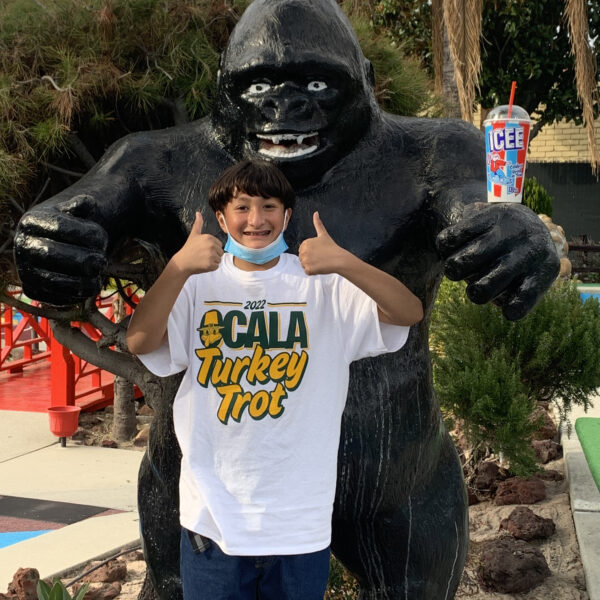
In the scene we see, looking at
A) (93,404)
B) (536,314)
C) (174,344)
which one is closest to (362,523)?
(174,344)

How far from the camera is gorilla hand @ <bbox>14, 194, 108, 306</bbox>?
1.68 m

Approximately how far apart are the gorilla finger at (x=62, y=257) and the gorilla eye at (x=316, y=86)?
594mm

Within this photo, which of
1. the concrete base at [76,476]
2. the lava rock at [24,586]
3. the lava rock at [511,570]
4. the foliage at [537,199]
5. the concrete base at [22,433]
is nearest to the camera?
the lava rock at [24,586]

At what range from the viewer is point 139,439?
5.98 meters

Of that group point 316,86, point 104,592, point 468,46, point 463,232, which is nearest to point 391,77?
point 316,86

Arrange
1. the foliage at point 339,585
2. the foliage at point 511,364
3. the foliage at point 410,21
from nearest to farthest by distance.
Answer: the foliage at point 339,585, the foliage at point 511,364, the foliage at point 410,21

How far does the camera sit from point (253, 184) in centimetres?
166

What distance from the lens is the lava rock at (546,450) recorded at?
5262 millimetres

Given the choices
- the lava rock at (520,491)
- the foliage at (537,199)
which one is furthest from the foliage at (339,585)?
the foliage at (537,199)

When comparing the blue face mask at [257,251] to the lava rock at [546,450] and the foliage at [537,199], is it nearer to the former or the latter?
the lava rock at [546,450]

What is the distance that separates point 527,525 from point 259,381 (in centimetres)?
270

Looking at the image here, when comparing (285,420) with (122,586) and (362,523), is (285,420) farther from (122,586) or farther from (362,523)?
(122,586)

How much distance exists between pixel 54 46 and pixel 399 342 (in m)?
1.73

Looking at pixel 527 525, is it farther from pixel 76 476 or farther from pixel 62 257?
pixel 62 257
